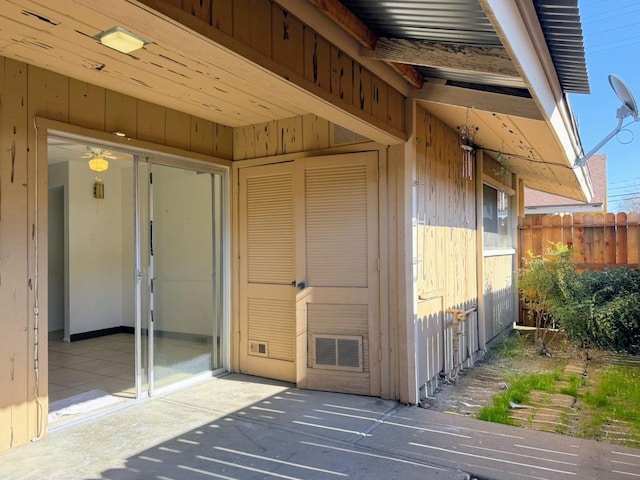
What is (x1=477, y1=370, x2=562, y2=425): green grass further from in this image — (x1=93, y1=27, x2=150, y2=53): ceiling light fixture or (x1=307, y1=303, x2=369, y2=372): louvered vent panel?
(x1=93, y1=27, x2=150, y2=53): ceiling light fixture

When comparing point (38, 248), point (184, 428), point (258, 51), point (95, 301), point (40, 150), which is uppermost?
point (258, 51)

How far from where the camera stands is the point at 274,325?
13.7 feet

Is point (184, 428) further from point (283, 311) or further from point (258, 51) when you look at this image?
point (258, 51)

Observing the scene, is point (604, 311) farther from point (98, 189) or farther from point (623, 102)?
point (98, 189)

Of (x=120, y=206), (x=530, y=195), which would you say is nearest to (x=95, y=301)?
(x=120, y=206)

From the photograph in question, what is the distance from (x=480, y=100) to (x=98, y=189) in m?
5.31

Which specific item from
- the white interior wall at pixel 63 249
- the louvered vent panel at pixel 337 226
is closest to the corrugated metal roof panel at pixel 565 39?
the louvered vent panel at pixel 337 226

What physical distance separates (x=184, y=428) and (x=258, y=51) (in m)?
2.46

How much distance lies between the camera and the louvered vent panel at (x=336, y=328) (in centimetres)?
368

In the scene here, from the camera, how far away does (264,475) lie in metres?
2.39

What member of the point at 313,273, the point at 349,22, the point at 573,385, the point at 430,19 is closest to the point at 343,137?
the point at 313,273

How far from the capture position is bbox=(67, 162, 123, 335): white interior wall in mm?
6098

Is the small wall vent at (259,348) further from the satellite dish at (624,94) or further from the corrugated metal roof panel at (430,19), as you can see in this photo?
the satellite dish at (624,94)

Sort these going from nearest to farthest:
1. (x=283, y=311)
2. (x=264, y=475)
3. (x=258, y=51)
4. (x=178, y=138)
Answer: (x=258, y=51), (x=264, y=475), (x=178, y=138), (x=283, y=311)
